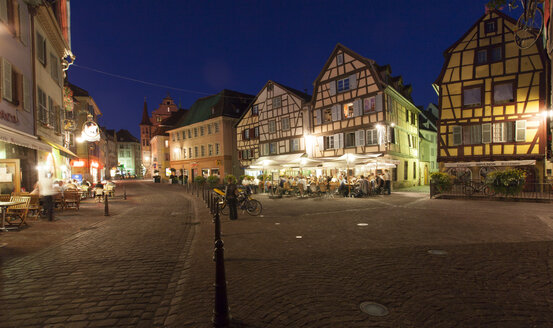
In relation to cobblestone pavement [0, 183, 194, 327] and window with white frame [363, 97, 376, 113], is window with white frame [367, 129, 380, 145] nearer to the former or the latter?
window with white frame [363, 97, 376, 113]

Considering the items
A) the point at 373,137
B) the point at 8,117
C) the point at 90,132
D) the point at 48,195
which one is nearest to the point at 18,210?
the point at 48,195

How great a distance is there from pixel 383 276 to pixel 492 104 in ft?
74.9

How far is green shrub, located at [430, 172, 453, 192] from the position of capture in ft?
55.4

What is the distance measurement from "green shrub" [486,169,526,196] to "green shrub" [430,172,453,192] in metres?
1.98

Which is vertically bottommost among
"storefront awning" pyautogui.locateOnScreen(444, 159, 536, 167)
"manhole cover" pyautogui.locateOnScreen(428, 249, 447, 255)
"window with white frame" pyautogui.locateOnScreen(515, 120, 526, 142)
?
"manhole cover" pyautogui.locateOnScreen(428, 249, 447, 255)

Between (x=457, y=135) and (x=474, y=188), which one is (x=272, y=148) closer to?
(x=457, y=135)

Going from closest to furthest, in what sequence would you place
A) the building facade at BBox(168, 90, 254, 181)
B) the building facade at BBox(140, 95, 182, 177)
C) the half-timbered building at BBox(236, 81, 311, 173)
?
the half-timbered building at BBox(236, 81, 311, 173) → the building facade at BBox(168, 90, 254, 181) → the building facade at BBox(140, 95, 182, 177)

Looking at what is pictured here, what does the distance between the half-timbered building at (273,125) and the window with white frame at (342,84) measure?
4.79 metres

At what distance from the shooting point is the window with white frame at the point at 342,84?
26766 millimetres

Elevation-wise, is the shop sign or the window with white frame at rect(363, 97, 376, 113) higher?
the window with white frame at rect(363, 97, 376, 113)

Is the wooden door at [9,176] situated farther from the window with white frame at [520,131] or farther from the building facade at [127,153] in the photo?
the building facade at [127,153]

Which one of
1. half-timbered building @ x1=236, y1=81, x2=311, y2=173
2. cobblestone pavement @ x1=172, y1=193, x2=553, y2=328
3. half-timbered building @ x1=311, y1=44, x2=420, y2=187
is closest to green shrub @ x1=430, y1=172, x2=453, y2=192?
half-timbered building @ x1=311, y1=44, x2=420, y2=187

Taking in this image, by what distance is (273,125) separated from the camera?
34125 mm

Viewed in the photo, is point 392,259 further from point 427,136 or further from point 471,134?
point 427,136
